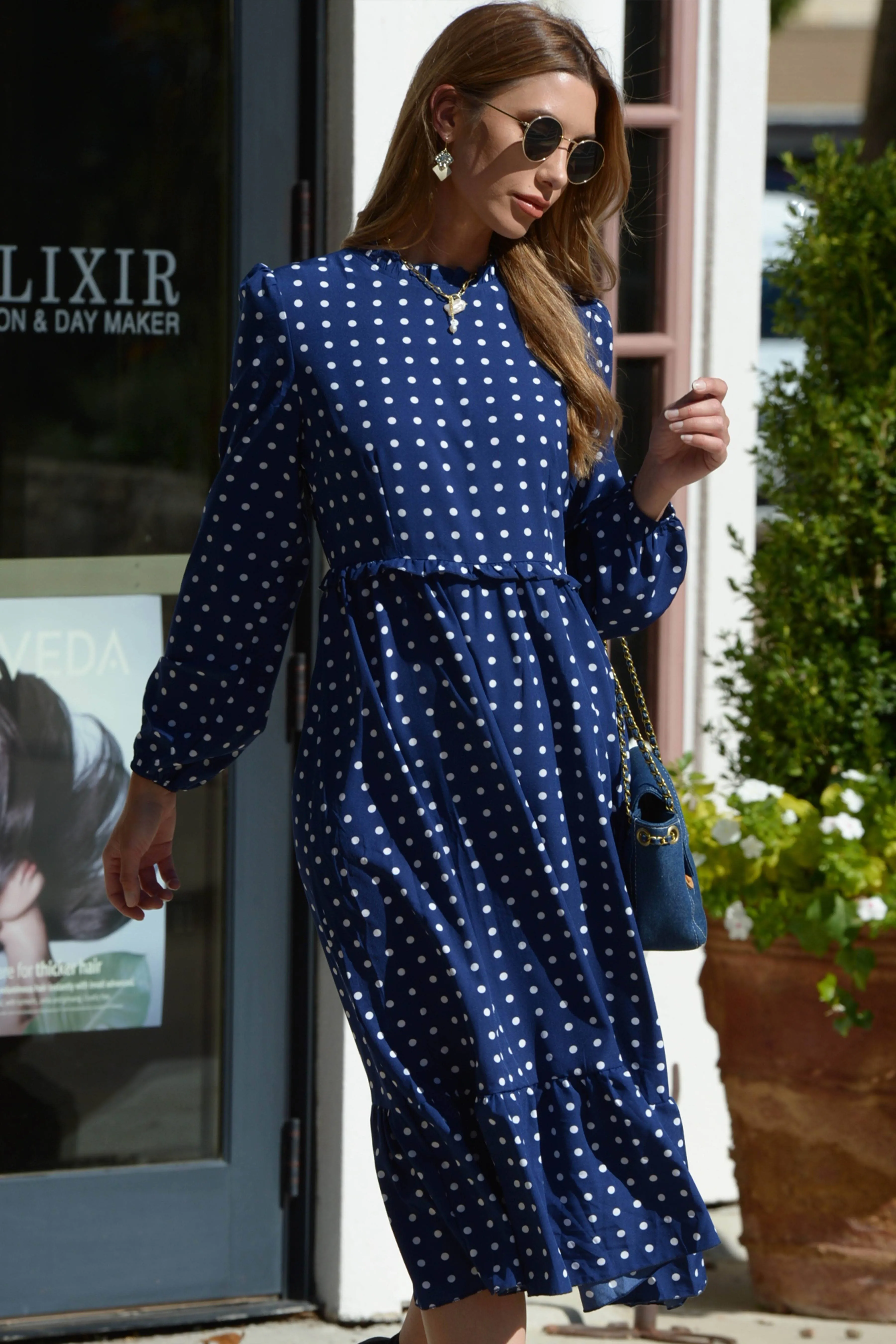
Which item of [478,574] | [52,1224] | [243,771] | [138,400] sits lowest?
[52,1224]

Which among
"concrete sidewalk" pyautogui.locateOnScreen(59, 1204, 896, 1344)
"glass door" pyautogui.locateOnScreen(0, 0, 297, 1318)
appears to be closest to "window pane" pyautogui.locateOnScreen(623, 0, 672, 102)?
"glass door" pyautogui.locateOnScreen(0, 0, 297, 1318)

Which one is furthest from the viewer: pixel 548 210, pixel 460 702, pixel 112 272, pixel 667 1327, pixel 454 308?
pixel 667 1327

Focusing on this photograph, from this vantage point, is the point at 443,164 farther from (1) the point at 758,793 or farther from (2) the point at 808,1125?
(2) the point at 808,1125

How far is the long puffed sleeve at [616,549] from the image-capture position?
2031 millimetres

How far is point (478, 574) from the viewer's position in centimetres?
186

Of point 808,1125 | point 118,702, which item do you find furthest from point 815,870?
point 118,702

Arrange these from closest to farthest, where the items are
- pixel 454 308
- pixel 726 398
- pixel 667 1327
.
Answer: pixel 454 308, pixel 667 1327, pixel 726 398

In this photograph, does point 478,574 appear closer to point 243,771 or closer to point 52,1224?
point 243,771

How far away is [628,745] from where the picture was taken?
79.0 inches

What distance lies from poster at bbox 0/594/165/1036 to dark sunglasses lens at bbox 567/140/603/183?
56.0 inches

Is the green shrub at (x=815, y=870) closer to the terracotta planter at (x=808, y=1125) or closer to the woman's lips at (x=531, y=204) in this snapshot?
the terracotta planter at (x=808, y=1125)

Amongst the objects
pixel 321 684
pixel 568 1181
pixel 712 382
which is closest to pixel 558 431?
pixel 712 382

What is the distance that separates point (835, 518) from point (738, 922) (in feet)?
2.53

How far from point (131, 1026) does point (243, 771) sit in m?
0.54
